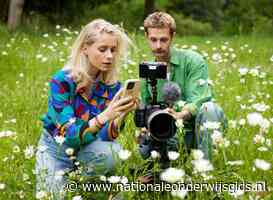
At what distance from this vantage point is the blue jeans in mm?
2781

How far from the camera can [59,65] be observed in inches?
266

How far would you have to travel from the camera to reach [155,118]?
99.6 inches

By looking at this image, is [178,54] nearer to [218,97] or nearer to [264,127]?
[264,127]

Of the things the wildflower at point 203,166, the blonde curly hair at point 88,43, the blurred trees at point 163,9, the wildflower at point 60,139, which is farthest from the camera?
the blurred trees at point 163,9

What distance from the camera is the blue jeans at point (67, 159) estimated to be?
278 centimetres

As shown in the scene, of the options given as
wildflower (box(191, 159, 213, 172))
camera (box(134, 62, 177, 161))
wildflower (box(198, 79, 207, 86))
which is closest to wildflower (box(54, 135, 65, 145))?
camera (box(134, 62, 177, 161))

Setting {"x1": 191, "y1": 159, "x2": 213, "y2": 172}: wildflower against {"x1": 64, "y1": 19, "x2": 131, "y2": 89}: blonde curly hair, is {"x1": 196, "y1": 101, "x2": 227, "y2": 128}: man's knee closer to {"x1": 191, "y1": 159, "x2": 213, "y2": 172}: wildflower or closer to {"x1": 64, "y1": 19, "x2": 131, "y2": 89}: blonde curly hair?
{"x1": 64, "y1": 19, "x2": 131, "y2": 89}: blonde curly hair

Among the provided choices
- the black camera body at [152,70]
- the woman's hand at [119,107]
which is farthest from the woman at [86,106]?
the black camera body at [152,70]

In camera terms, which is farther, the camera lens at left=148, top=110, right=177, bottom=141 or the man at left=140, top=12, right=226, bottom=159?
the man at left=140, top=12, right=226, bottom=159

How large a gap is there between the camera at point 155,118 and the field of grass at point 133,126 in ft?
0.40

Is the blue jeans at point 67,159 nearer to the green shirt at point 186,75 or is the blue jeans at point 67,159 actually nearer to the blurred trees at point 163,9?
the green shirt at point 186,75

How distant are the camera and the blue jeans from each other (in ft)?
0.63

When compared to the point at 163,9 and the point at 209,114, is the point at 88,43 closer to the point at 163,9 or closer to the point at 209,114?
the point at 209,114

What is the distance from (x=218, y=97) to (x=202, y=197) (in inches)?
110
